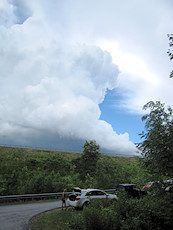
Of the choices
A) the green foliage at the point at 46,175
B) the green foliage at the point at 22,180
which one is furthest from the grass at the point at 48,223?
the green foliage at the point at 22,180

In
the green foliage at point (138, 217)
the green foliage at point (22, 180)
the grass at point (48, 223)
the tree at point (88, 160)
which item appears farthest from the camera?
the tree at point (88, 160)

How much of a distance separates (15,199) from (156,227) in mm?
15735

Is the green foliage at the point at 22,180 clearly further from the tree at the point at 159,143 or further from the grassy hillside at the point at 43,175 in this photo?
the tree at the point at 159,143

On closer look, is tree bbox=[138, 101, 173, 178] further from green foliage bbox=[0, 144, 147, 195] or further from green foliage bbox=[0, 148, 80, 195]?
green foliage bbox=[0, 148, 80, 195]

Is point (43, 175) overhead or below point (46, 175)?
overhead

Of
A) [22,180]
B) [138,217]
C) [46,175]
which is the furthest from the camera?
[46,175]

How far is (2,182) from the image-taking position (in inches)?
828

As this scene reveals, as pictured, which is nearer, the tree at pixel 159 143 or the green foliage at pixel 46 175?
the tree at pixel 159 143

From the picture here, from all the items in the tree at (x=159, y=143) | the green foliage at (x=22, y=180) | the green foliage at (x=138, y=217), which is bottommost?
the green foliage at (x=22, y=180)

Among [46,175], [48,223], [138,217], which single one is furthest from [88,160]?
[138,217]

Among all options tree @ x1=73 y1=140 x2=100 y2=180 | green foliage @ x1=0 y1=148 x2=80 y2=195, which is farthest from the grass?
tree @ x1=73 y1=140 x2=100 y2=180

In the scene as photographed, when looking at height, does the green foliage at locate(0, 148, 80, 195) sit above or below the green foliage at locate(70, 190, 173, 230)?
below

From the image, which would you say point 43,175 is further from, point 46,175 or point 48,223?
point 48,223

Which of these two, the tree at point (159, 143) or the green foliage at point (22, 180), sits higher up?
the tree at point (159, 143)
